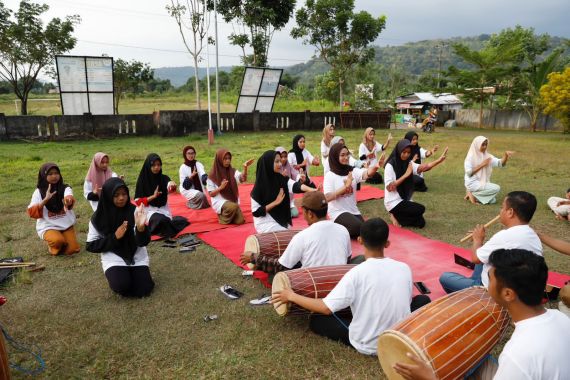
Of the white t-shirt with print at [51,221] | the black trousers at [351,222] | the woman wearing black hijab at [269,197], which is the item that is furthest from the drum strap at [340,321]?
the white t-shirt with print at [51,221]

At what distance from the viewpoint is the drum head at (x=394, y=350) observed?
2.39 m

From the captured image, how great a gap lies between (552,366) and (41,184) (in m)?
5.62

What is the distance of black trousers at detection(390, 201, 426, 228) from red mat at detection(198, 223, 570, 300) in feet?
0.61

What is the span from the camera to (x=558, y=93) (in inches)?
683

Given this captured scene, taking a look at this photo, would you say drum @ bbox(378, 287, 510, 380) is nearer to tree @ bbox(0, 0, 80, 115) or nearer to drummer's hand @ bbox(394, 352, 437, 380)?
drummer's hand @ bbox(394, 352, 437, 380)

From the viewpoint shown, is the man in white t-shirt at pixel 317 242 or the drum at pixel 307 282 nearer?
the drum at pixel 307 282

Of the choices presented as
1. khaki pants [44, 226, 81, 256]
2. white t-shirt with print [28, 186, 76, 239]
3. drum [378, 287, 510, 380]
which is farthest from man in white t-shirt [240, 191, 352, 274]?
white t-shirt with print [28, 186, 76, 239]

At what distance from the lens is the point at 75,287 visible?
14.4 ft

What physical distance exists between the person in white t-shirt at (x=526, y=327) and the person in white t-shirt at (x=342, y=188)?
3356 mm

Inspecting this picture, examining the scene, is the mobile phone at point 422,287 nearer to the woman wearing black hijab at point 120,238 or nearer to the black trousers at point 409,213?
the black trousers at point 409,213

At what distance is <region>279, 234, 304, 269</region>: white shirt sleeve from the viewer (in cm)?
359

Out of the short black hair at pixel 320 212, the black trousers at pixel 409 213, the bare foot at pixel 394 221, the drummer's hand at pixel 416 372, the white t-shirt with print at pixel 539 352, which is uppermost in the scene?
the short black hair at pixel 320 212

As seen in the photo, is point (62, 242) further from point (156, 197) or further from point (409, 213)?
point (409, 213)

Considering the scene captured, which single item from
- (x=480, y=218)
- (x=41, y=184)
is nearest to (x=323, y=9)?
(x=480, y=218)
